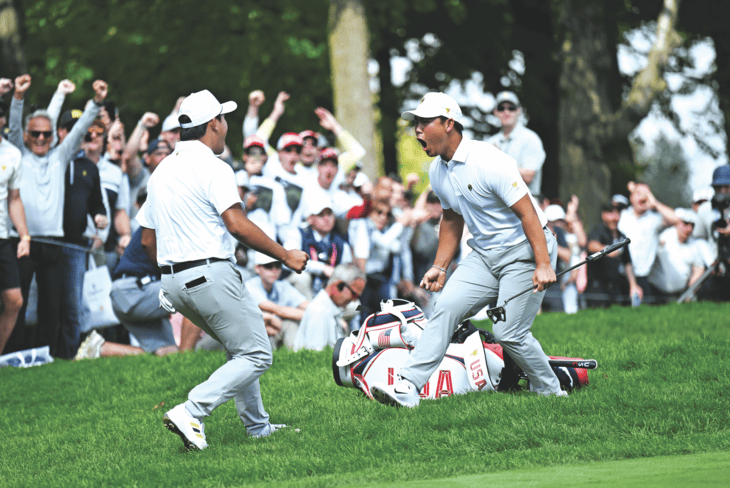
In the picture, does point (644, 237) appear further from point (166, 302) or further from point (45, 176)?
point (166, 302)

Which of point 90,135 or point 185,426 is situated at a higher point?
point 90,135

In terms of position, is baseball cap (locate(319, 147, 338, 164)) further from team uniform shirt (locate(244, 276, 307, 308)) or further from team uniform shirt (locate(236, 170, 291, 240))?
team uniform shirt (locate(244, 276, 307, 308))

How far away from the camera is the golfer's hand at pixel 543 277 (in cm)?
618

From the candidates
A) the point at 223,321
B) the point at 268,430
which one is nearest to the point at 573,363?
the point at 268,430

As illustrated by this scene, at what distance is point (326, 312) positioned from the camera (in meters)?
10.2

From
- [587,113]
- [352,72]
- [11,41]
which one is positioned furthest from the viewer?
[587,113]

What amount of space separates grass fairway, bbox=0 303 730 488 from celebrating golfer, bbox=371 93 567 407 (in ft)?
0.88

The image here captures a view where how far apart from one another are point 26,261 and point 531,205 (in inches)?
238

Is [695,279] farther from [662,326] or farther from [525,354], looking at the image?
[525,354]

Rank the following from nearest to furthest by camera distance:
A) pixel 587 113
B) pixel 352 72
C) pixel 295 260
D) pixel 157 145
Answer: pixel 295 260 < pixel 157 145 < pixel 352 72 < pixel 587 113

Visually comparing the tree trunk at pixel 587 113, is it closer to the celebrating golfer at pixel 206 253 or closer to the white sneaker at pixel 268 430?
the white sneaker at pixel 268 430

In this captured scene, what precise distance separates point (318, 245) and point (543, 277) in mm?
5497

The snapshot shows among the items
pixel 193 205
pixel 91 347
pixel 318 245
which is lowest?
pixel 91 347

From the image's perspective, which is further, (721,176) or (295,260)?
(721,176)
